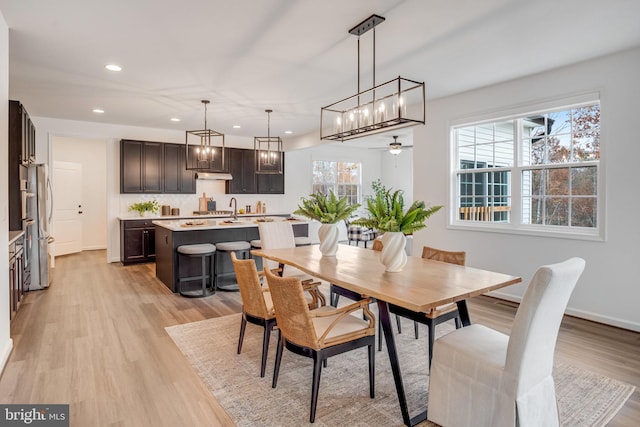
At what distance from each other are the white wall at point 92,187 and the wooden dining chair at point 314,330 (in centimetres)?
826

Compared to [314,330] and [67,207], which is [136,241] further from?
[314,330]

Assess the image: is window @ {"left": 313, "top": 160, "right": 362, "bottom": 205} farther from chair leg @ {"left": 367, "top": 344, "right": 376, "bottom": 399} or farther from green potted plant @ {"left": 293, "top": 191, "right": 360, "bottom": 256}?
chair leg @ {"left": 367, "top": 344, "right": 376, "bottom": 399}

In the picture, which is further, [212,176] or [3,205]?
[212,176]

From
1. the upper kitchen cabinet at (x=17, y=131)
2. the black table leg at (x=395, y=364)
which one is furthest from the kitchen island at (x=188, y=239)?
the black table leg at (x=395, y=364)

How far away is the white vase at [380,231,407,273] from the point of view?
8.57 ft

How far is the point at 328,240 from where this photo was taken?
3.37 m

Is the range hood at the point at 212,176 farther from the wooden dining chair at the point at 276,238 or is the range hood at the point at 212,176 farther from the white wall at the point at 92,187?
the white wall at the point at 92,187

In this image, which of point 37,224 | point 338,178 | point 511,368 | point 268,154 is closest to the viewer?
point 511,368

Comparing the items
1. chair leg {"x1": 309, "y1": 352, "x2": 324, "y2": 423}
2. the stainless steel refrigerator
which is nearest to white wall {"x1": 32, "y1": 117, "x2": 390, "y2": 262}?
the stainless steel refrigerator

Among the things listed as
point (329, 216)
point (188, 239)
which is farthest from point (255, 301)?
point (188, 239)

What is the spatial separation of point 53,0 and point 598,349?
5094 mm

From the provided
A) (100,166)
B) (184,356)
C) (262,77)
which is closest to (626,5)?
(262,77)

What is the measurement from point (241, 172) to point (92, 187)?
3793mm

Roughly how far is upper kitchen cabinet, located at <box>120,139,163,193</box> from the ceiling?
5.86 feet
